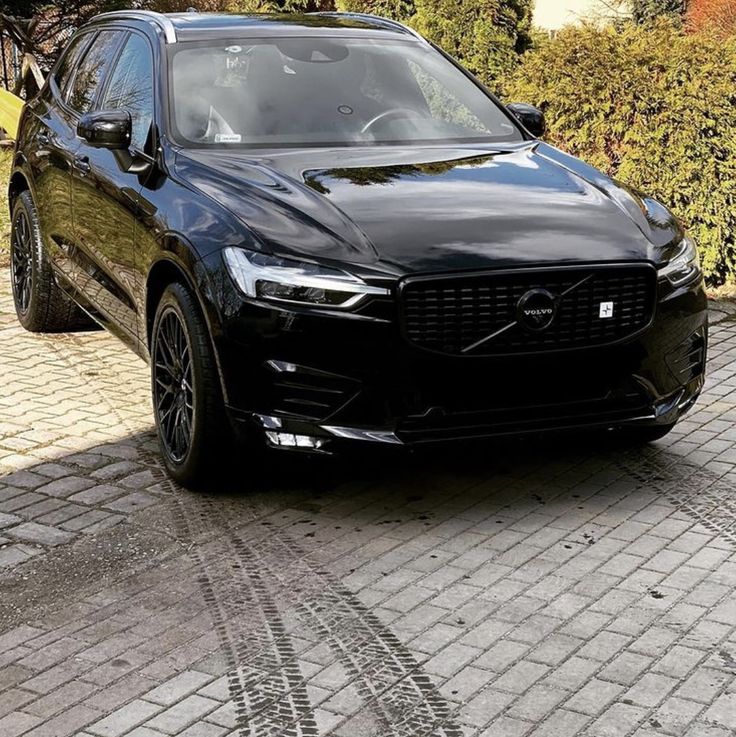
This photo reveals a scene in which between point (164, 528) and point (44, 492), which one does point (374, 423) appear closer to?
point (164, 528)

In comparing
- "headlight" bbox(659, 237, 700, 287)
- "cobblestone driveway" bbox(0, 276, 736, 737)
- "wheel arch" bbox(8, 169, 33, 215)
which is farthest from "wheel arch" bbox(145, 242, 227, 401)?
"wheel arch" bbox(8, 169, 33, 215)

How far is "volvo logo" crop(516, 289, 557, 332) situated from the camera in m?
4.84

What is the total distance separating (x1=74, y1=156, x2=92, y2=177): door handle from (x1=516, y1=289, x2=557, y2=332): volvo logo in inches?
110

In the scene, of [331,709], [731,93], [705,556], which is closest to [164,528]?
[331,709]

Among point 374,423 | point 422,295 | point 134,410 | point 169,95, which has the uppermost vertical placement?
point 169,95

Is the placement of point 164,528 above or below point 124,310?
below

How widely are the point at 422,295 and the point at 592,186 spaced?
4.24ft

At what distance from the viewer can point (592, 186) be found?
18.6 feet

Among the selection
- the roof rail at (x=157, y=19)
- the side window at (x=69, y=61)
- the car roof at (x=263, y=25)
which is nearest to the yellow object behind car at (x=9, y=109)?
the side window at (x=69, y=61)

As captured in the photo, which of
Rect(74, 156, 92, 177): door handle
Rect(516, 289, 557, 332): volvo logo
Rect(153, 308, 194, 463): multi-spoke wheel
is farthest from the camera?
Rect(74, 156, 92, 177): door handle

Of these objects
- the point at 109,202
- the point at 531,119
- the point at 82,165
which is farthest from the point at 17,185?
the point at 531,119

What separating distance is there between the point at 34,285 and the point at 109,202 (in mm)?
2091

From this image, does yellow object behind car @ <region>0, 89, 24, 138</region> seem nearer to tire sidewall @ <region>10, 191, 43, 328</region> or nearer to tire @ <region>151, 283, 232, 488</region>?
tire sidewall @ <region>10, 191, 43, 328</region>

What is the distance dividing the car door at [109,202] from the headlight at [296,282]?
1177 millimetres
